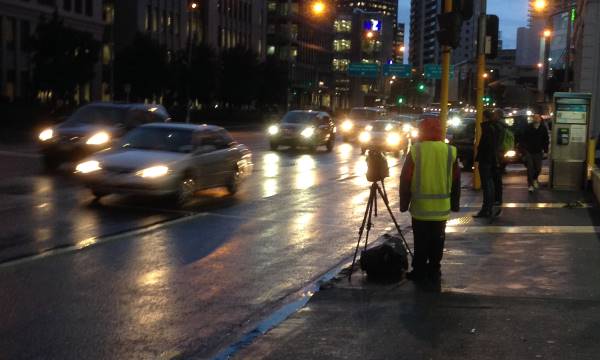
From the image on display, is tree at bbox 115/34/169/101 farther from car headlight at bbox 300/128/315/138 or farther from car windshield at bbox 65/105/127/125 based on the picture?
car windshield at bbox 65/105/127/125

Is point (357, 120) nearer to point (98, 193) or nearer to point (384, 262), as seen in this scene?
point (98, 193)

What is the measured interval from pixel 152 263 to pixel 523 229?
5684mm

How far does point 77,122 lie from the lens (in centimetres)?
2177

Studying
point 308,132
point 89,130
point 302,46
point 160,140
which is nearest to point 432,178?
point 160,140

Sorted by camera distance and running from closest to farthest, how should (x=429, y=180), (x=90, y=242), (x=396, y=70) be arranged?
(x=429, y=180) → (x=90, y=242) → (x=396, y=70)

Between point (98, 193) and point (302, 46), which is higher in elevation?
point (302, 46)

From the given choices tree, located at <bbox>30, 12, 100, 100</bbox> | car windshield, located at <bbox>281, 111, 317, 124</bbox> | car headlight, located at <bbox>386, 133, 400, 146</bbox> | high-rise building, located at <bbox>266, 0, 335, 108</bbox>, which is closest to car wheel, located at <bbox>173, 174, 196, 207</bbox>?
car windshield, located at <bbox>281, 111, 317, 124</bbox>

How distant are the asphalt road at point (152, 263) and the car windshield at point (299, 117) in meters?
15.5

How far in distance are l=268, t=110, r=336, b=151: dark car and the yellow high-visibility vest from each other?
2408 centimetres

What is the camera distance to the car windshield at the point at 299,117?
109ft

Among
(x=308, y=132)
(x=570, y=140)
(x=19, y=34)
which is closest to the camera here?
(x=570, y=140)

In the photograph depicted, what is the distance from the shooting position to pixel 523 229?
12.2m

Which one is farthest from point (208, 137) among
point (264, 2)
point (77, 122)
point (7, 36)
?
point (264, 2)

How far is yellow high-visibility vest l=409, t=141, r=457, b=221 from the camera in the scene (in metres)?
8.03
